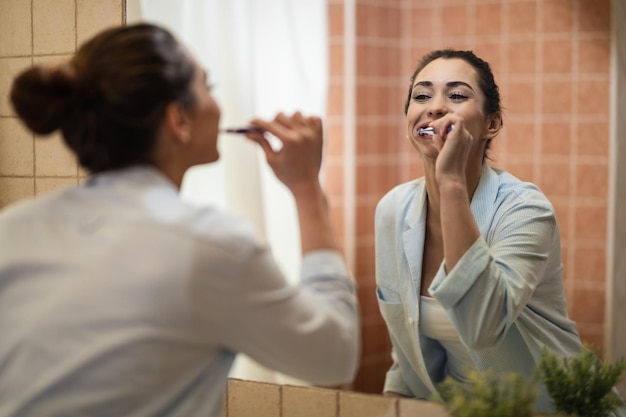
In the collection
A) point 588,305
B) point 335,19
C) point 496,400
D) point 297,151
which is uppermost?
point 335,19

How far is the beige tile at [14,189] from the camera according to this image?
1688 mm

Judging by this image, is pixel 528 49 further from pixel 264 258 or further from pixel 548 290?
pixel 264 258

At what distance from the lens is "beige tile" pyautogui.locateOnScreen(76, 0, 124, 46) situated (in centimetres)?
158

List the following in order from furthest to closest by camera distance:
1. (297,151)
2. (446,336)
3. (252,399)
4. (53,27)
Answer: (53,27), (252,399), (446,336), (297,151)

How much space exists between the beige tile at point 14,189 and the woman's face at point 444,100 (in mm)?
817

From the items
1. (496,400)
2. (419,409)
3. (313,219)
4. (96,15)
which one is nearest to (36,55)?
(96,15)

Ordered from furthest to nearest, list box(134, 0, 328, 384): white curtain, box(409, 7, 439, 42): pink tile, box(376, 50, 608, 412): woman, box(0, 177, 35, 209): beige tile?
box(0, 177, 35, 209): beige tile
box(134, 0, 328, 384): white curtain
box(409, 7, 439, 42): pink tile
box(376, 50, 608, 412): woman

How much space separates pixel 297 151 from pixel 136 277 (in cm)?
29

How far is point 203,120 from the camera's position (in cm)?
99

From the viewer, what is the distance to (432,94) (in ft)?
4.12

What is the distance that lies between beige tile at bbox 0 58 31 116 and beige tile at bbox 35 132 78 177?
10 centimetres

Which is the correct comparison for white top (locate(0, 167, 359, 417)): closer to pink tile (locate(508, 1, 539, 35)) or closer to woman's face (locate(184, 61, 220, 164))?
woman's face (locate(184, 61, 220, 164))

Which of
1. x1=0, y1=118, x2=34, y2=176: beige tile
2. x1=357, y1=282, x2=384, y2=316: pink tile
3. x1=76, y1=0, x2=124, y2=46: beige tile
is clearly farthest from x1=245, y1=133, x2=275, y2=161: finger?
x1=0, y1=118, x2=34, y2=176: beige tile

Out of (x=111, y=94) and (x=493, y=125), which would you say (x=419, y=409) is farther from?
(x=111, y=94)
